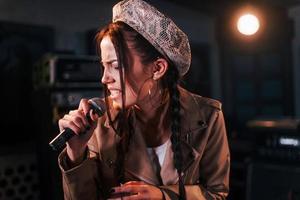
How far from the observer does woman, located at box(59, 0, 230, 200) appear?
1.09 m

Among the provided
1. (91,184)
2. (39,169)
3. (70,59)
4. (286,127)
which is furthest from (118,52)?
(286,127)

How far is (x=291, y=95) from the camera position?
13.3 feet

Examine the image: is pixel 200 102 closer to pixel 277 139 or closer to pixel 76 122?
pixel 76 122

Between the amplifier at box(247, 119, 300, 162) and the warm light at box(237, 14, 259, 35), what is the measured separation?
124 centimetres

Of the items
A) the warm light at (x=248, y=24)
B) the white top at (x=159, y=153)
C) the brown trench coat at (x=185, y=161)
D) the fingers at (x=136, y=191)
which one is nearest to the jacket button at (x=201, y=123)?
the brown trench coat at (x=185, y=161)

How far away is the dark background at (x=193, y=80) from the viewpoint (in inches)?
95.6

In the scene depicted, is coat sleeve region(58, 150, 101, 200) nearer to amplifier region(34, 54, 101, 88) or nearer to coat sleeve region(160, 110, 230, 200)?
coat sleeve region(160, 110, 230, 200)

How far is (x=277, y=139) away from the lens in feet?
8.79

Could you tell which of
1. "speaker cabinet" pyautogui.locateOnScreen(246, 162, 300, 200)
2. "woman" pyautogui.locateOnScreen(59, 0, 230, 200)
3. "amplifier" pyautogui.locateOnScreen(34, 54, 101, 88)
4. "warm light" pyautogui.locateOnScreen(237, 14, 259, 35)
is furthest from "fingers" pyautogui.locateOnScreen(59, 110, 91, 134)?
"warm light" pyautogui.locateOnScreen(237, 14, 259, 35)

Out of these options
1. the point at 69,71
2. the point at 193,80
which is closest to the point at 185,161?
the point at 69,71

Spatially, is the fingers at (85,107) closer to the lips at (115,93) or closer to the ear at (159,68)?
the lips at (115,93)

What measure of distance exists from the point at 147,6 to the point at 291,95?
327 cm

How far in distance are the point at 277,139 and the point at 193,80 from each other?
178 cm

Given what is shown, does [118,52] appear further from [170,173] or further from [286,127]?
[286,127]
